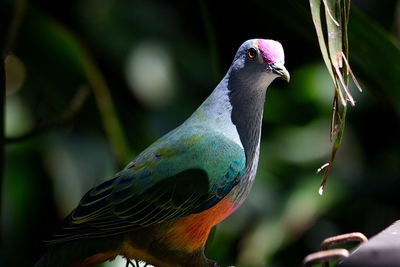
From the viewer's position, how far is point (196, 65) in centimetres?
448

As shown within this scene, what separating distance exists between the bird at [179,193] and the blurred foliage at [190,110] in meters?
0.30

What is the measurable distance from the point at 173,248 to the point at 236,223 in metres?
1.96

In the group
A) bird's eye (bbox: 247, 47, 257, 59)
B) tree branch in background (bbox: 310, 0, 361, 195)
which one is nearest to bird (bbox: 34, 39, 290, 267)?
bird's eye (bbox: 247, 47, 257, 59)

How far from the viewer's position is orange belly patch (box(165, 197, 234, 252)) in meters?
1.90

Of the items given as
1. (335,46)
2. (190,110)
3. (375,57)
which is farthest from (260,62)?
(190,110)

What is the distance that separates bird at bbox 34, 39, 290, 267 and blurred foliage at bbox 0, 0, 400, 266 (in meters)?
0.30

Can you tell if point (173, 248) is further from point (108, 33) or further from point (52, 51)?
point (108, 33)

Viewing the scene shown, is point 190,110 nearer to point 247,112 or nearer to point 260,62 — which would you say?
point 247,112

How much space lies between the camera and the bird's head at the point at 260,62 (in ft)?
5.97

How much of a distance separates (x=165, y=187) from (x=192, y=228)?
0.14 m

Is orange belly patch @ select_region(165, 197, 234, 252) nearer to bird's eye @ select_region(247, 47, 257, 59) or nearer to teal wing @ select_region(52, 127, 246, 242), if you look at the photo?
teal wing @ select_region(52, 127, 246, 242)

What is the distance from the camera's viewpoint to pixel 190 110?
4203mm

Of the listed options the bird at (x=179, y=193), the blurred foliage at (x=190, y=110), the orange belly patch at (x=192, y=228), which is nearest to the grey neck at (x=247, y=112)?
the bird at (x=179, y=193)

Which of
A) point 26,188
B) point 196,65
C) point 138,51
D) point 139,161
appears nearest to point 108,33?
point 138,51
